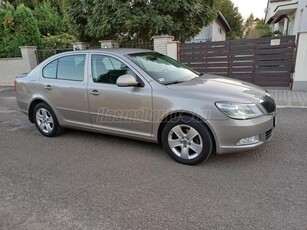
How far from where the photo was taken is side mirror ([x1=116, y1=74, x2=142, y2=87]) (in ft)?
11.8

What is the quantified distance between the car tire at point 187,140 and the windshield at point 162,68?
647 millimetres

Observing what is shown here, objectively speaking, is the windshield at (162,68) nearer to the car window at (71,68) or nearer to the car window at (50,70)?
the car window at (71,68)

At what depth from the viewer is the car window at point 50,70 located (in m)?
4.64

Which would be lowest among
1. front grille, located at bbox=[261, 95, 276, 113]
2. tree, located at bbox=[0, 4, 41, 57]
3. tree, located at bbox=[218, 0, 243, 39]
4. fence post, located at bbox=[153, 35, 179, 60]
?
front grille, located at bbox=[261, 95, 276, 113]

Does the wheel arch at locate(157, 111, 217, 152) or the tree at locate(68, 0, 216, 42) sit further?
the tree at locate(68, 0, 216, 42)

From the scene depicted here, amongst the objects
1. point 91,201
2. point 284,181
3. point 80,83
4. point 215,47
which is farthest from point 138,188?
point 215,47

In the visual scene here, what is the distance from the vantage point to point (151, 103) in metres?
3.57

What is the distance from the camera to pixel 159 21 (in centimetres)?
886

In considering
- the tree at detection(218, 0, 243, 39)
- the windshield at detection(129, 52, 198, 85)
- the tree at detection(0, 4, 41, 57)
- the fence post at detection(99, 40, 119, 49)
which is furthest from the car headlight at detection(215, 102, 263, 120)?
the tree at detection(218, 0, 243, 39)

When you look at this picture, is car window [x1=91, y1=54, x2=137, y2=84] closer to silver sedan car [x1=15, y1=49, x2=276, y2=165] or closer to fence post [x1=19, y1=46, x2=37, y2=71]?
silver sedan car [x1=15, y1=49, x2=276, y2=165]

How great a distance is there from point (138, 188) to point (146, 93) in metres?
1.30

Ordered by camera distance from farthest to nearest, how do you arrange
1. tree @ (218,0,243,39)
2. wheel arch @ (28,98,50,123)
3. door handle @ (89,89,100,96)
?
tree @ (218,0,243,39)
wheel arch @ (28,98,50,123)
door handle @ (89,89,100,96)

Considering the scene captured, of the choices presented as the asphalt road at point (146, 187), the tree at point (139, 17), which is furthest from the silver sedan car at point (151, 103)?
the tree at point (139, 17)

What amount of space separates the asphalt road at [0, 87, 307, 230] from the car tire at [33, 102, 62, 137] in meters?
0.43
